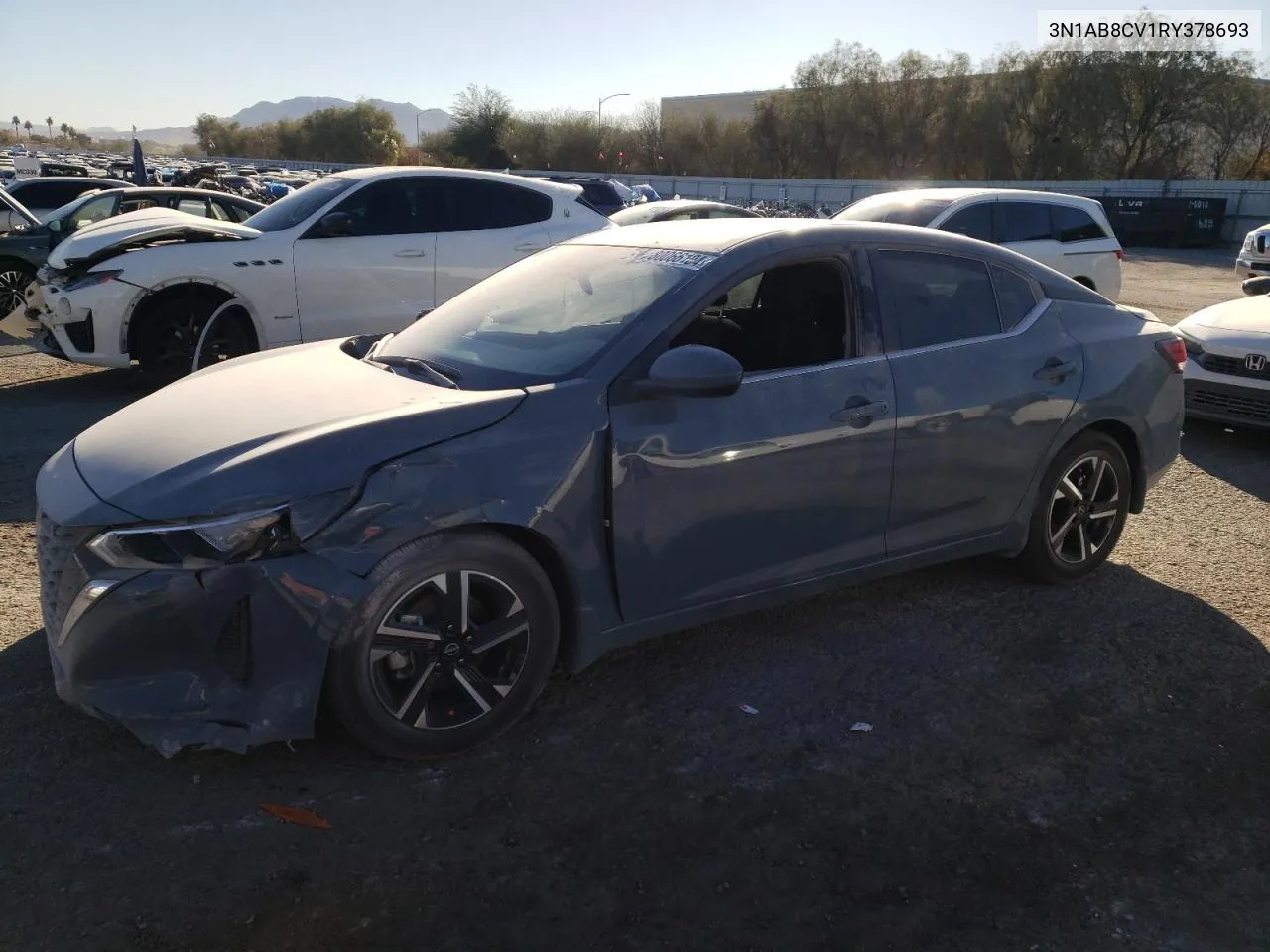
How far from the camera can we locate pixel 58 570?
3.04 m

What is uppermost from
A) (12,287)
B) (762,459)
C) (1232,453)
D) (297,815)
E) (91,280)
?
(91,280)

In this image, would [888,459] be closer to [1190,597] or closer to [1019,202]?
[1190,597]

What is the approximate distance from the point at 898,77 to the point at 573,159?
26699mm

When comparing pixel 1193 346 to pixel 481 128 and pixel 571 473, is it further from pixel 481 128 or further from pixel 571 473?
pixel 481 128

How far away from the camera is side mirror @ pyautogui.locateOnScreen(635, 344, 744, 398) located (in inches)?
133

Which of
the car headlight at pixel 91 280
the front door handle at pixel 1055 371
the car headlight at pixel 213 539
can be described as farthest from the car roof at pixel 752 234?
the car headlight at pixel 91 280

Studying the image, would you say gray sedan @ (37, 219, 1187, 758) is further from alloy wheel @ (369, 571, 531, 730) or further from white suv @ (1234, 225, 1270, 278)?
white suv @ (1234, 225, 1270, 278)

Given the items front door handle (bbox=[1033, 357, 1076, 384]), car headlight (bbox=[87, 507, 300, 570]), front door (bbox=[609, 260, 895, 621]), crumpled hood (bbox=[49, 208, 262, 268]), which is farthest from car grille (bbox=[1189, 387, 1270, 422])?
crumpled hood (bbox=[49, 208, 262, 268])

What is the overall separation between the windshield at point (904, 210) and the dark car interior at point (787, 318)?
6774 millimetres

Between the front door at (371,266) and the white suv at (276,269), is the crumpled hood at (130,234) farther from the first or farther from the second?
the front door at (371,266)

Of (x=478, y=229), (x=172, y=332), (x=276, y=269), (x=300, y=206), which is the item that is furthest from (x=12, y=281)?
(x=478, y=229)

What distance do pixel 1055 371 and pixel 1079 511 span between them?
0.73 metres

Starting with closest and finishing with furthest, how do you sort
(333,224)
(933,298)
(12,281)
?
(933,298) < (333,224) < (12,281)

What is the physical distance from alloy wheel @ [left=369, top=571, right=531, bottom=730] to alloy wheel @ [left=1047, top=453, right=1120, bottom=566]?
2.69m
